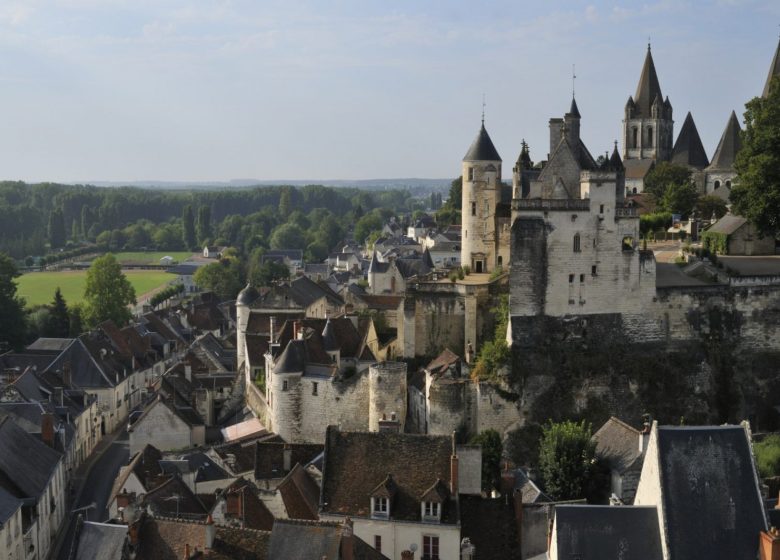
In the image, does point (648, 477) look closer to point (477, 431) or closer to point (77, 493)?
point (477, 431)

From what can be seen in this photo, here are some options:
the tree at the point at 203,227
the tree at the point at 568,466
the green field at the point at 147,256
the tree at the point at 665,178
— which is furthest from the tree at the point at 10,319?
the tree at the point at 203,227

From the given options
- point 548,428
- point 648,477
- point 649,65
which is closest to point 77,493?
point 548,428

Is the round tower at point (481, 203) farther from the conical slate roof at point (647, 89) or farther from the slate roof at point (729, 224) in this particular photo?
the conical slate roof at point (647, 89)

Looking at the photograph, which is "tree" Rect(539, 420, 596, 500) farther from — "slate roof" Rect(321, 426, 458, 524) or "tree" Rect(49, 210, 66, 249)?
"tree" Rect(49, 210, 66, 249)

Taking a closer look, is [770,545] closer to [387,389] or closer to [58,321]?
[387,389]

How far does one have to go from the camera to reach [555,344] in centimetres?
4503

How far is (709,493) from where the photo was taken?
21734 mm

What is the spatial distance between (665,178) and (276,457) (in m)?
47.2

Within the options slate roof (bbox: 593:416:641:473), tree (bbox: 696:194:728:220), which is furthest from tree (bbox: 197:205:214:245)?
slate roof (bbox: 593:416:641:473)

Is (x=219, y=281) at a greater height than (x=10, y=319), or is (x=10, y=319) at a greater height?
(x=10, y=319)

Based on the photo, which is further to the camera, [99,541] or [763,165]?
[763,165]

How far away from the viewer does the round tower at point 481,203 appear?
50875mm

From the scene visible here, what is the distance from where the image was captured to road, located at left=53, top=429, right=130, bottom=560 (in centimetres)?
4012

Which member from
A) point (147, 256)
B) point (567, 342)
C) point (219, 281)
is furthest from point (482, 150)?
point (147, 256)
